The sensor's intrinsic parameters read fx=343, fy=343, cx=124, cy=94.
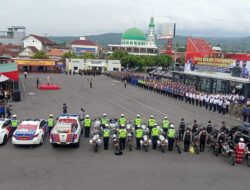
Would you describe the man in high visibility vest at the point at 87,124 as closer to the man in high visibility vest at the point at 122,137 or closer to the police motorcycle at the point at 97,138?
the police motorcycle at the point at 97,138

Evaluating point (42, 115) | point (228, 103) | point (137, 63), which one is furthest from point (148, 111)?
point (137, 63)

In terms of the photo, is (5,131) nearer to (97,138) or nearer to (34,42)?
(97,138)

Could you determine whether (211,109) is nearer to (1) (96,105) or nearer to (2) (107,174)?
(1) (96,105)

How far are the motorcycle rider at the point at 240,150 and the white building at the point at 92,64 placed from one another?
69616mm

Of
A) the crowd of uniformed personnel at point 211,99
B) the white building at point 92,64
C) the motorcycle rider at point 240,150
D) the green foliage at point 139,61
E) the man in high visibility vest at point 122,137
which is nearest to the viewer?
the motorcycle rider at point 240,150

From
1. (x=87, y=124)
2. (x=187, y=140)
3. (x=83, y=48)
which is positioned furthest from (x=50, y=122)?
(x=83, y=48)

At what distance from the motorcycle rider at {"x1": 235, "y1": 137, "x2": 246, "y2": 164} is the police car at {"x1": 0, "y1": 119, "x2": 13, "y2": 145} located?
11254 mm

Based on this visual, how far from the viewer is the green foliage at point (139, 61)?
9081cm

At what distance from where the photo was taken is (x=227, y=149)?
16.3 m

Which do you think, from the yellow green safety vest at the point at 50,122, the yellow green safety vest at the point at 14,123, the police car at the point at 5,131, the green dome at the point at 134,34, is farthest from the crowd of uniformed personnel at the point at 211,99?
the green dome at the point at 134,34

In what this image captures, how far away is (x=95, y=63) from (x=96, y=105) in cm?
5396

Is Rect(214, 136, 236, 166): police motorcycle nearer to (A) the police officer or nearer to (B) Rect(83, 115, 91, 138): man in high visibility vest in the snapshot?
(A) the police officer

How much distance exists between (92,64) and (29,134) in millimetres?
67873

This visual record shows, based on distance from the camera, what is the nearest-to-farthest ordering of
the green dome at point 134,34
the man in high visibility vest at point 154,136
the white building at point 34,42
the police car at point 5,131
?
1. the police car at point 5,131
2. the man in high visibility vest at point 154,136
3. the white building at point 34,42
4. the green dome at point 134,34
